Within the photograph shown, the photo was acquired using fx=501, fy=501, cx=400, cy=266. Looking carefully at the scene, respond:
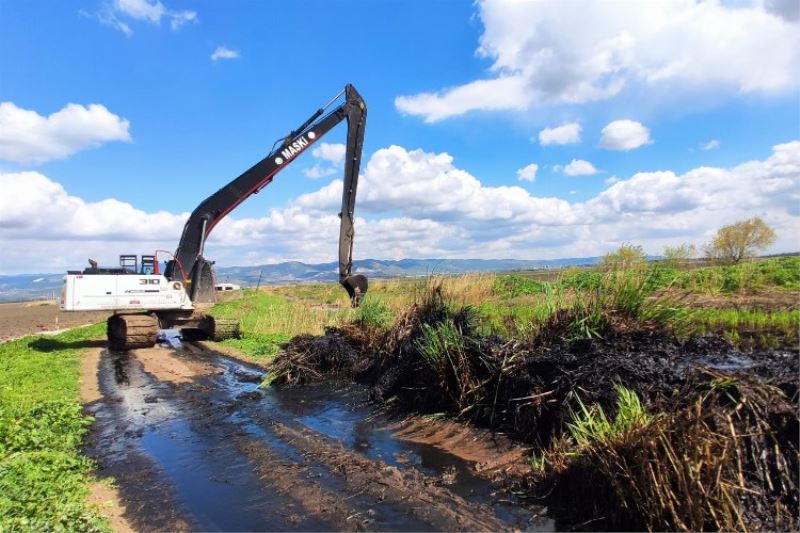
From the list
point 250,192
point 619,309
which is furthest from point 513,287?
point 619,309

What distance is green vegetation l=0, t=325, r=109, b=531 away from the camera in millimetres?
4289

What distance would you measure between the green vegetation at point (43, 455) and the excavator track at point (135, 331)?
2983mm

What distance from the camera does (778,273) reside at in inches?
567

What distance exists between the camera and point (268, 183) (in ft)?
54.3

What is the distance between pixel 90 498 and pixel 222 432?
2191mm

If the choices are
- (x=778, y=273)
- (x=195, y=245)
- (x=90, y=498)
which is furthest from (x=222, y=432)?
(x=778, y=273)

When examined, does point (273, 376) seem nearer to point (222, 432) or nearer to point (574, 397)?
point (222, 432)

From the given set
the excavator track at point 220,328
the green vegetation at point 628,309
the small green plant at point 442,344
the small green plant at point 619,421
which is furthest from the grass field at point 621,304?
the small green plant at point 619,421

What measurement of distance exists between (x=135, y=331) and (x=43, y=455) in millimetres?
9477

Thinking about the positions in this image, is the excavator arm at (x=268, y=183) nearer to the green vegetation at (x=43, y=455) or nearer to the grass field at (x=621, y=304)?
the grass field at (x=621, y=304)

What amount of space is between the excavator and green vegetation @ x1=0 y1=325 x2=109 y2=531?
3.12 meters

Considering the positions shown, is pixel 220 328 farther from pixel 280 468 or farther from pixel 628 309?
pixel 628 309

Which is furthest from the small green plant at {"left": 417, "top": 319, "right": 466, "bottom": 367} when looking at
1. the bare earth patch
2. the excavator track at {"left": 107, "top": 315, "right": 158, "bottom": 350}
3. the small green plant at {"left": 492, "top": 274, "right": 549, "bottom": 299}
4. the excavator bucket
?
the small green plant at {"left": 492, "top": 274, "right": 549, "bottom": 299}

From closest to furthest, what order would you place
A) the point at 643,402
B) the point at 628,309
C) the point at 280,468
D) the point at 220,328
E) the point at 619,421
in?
the point at 619,421
the point at 643,402
the point at 280,468
the point at 628,309
the point at 220,328
